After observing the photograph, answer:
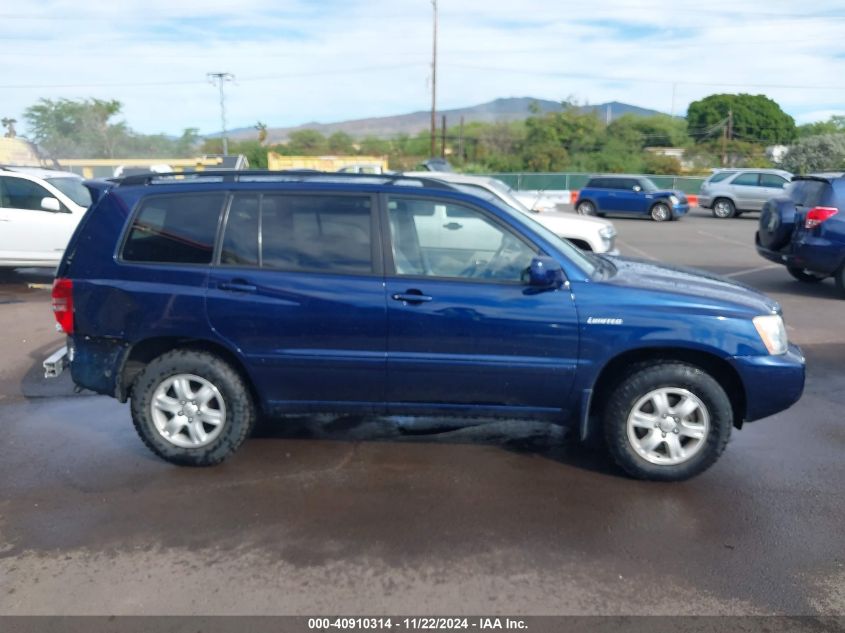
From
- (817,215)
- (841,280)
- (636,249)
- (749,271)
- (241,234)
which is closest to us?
(241,234)

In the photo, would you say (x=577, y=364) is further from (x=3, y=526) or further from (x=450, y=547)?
(x=3, y=526)

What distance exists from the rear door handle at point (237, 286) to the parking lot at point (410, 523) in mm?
1160

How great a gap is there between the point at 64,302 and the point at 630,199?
23.2 m

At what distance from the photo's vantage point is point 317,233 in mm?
4629

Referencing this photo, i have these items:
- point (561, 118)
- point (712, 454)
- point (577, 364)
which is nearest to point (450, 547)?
point (577, 364)

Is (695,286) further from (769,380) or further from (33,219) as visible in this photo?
(33,219)

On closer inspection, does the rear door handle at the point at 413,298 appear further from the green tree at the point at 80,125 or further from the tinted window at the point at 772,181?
the green tree at the point at 80,125

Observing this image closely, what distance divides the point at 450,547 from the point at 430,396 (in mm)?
1040

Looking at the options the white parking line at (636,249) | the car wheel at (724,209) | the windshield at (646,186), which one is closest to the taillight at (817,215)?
the white parking line at (636,249)

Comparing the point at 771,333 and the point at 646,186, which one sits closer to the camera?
the point at 771,333

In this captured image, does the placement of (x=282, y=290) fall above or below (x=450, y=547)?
above

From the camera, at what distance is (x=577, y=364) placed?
174 inches

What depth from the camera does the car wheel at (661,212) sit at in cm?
2508

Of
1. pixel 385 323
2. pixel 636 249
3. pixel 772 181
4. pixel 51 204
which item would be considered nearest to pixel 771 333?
pixel 385 323
